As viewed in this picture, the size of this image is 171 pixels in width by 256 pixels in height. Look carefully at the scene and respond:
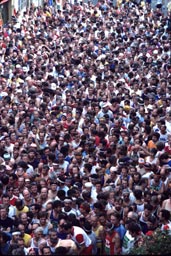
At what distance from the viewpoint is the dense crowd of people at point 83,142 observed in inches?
406

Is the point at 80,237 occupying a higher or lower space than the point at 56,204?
lower

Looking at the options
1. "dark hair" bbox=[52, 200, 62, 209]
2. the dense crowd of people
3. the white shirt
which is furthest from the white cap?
the white shirt

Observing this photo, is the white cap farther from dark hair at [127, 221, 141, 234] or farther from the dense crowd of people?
dark hair at [127, 221, 141, 234]

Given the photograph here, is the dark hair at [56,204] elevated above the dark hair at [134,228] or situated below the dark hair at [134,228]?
above

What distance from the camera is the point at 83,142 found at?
14461 mm

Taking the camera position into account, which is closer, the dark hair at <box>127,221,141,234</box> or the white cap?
the dark hair at <box>127,221,141,234</box>

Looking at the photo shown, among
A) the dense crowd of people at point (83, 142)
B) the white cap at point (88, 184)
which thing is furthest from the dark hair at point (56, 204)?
the white cap at point (88, 184)

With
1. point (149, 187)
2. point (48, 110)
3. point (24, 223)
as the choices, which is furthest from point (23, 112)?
point (24, 223)

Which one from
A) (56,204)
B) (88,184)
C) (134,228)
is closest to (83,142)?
(88,184)

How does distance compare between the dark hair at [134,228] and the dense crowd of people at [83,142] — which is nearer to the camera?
the dark hair at [134,228]

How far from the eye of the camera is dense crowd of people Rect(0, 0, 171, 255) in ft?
33.8

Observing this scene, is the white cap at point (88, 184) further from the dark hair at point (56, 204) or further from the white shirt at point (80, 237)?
the white shirt at point (80, 237)

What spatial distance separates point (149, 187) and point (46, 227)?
7.83ft

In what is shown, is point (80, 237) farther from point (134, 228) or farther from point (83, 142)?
point (83, 142)
